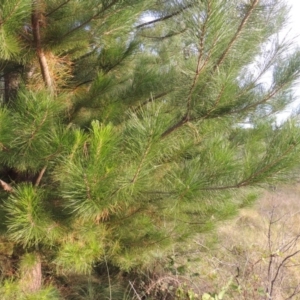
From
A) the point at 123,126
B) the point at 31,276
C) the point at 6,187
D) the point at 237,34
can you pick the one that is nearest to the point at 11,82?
the point at 6,187

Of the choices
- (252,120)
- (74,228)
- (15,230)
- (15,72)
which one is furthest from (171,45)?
(15,230)

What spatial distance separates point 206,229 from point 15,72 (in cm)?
194

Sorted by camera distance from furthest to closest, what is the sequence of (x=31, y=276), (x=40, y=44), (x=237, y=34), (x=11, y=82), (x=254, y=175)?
(x=11, y=82) → (x=31, y=276) → (x=40, y=44) → (x=254, y=175) → (x=237, y=34)

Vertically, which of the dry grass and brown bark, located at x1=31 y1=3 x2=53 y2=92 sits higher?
brown bark, located at x1=31 y1=3 x2=53 y2=92

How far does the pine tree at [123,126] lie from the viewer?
4.66 feet

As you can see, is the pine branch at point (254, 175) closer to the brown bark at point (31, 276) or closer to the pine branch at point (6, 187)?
the pine branch at point (6, 187)

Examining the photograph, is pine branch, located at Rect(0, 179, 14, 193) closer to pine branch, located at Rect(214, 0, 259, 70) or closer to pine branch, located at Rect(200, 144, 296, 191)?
pine branch, located at Rect(200, 144, 296, 191)

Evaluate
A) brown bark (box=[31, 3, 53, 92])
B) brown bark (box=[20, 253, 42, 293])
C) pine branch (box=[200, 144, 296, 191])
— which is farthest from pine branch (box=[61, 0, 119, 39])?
brown bark (box=[20, 253, 42, 293])

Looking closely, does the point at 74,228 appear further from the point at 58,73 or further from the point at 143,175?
the point at 58,73

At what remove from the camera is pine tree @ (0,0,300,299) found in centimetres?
142

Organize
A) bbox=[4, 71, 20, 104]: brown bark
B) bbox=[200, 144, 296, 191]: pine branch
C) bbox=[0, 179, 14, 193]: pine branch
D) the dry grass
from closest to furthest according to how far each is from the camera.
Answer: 1. bbox=[200, 144, 296, 191]: pine branch
2. bbox=[0, 179, 14, 193]: pine branch
3. the dry grass
4. bbox=[4, 71, 20, 104]: brown bark

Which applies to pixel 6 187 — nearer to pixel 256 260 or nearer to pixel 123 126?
pixel 123 126

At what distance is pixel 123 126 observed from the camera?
6.29 ft

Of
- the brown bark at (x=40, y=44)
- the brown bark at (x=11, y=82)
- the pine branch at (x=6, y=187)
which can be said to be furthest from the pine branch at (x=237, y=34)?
the brown bark at (x=11, y=82)
